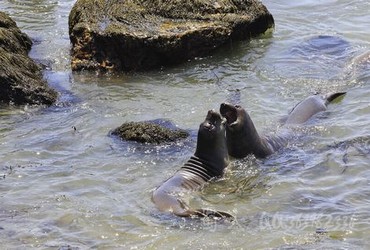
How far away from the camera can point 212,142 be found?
7.18 meters

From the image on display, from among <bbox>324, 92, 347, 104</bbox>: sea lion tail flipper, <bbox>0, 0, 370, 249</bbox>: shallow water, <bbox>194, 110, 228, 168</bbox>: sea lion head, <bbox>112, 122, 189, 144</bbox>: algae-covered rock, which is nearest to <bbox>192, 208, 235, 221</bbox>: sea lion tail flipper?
<bbox>0, 0, 370, 249</bbox>: shallow water

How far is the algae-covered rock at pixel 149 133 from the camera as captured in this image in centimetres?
782

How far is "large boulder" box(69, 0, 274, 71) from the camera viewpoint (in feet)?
34.2

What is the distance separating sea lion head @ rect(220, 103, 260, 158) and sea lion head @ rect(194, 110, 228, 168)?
0.23m

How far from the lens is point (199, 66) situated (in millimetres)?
10500

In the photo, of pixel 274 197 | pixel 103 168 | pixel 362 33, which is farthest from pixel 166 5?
pixel 274 197

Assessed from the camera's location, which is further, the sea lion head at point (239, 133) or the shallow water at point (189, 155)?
the sea lion head at point (239, 133)

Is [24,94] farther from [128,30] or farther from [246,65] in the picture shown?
[246,65]

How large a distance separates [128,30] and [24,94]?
2041 mm

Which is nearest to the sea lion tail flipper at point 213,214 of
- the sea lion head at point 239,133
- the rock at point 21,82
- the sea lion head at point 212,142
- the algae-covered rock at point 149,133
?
the sea lion head at point 212,142

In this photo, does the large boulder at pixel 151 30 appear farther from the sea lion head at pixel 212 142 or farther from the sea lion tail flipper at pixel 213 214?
the sea lion tail flipper at pixel 213 214

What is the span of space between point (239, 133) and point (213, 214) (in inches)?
62.9

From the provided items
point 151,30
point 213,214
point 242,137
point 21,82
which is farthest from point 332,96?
point 21,82

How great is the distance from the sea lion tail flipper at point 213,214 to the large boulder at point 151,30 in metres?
4.73
